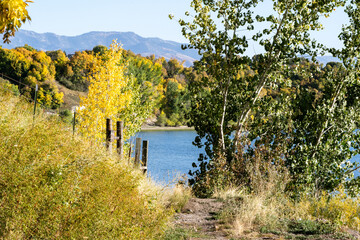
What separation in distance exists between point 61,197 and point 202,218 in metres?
4.28

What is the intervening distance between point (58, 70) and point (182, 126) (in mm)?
22947

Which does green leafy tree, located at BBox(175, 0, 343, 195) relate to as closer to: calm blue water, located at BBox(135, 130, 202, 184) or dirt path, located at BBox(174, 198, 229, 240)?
dirt path, located at BBox(174, 198, 229, 240)

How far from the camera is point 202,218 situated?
8047 mm

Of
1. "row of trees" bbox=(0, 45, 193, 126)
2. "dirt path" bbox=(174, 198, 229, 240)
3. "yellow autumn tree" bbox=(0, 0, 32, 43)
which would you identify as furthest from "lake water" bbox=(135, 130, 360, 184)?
"yellow autumn tree" bbox=(0, 0, 32, 43)

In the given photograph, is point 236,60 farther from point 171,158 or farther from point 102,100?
point 171,158

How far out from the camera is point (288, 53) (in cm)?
1022

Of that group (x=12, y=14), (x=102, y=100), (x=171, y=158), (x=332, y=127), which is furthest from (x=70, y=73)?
Answer: (x=12, y=14)

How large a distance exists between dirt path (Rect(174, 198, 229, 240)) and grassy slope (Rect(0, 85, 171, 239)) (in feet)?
6.01

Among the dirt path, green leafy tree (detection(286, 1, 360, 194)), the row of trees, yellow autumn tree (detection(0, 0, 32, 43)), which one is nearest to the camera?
yellow autumn tree (detection(0, 0, 32, 43))

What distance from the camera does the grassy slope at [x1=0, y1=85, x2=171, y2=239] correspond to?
4.11 metres

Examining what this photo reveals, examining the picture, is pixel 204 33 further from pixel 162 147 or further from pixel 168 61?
pixel 168 61

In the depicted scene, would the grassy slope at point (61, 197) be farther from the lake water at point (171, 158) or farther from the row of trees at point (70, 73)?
the row of trees at point (70, 73)

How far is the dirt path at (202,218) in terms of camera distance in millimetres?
7029

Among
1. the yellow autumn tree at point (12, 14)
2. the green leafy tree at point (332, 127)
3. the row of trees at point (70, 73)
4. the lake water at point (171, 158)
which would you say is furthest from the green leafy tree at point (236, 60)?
the row of trees at point (70, 73)
